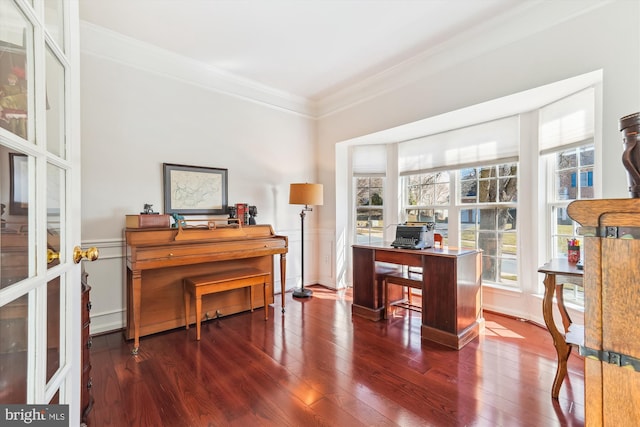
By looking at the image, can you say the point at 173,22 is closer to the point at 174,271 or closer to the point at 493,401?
the point at 174,271

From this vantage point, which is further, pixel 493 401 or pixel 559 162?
pixel 559 162

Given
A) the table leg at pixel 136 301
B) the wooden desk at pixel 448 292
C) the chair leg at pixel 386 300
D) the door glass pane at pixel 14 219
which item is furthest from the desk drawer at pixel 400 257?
the door glass pane at pixel 14 219

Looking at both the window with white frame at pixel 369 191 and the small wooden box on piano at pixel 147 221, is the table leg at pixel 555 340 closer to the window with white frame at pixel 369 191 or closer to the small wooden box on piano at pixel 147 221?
the window with white frame at pixel 369 191

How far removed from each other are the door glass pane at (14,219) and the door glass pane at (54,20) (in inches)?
17.1

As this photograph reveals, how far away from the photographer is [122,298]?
2936 mm

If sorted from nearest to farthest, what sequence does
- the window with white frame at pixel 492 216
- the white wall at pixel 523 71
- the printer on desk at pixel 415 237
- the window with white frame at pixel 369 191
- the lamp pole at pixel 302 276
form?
the white wall at pixel 523 71, the printer on desk at pixel 415 237, the window with white frame at pixel 492 216, the lamp pole at pixel 302 276, the window with white frame at pixel 369 191

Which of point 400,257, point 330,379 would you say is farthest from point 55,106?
point 400,257

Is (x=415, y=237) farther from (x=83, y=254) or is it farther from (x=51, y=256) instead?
(x=51, y=256)

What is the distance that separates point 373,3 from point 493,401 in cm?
310

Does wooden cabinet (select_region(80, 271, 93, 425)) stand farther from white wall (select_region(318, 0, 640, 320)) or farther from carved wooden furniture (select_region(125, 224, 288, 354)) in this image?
white wall (select_region(318, 0, 640, 320))

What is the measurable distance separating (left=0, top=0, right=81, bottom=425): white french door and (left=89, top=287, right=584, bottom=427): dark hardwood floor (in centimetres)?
104

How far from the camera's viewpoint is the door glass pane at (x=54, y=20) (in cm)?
83

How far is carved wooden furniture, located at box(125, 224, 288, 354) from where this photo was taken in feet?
8.31

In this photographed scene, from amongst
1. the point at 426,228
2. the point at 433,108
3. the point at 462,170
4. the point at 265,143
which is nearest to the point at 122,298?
the point at 265,143
